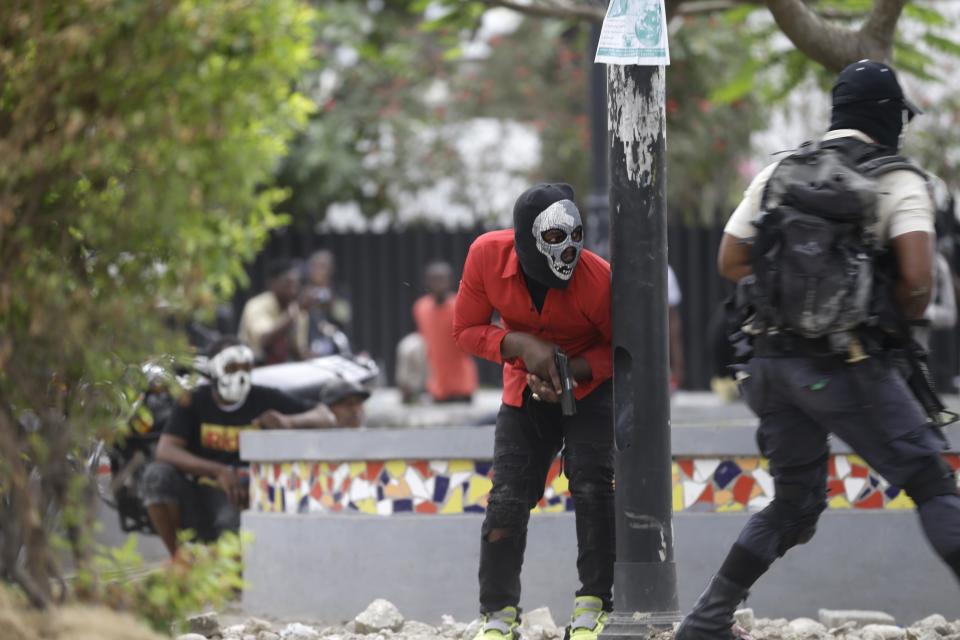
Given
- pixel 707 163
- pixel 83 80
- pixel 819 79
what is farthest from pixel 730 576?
pixel 707 163

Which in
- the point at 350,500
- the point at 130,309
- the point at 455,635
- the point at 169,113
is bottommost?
the point at 455,635

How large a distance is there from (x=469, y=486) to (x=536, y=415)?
49.1 inches

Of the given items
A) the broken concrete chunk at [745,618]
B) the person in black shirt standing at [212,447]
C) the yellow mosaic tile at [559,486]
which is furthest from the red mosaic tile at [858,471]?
the person in black shirt standing at [212,447]

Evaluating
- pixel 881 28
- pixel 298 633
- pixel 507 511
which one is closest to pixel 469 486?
pixel 298 633

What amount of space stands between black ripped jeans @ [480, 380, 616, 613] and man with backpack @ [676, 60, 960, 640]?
609 mm

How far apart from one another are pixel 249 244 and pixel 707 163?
19.0 meters

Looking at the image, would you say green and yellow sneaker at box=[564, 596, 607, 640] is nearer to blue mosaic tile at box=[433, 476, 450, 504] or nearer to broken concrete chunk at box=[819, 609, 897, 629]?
broken concrete chunk at box=[819, 609, 897, 629]

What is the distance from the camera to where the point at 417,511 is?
21.9 ft

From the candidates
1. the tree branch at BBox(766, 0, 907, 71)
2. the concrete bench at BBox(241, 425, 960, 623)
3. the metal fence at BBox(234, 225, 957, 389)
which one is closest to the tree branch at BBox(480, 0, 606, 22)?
the tree branch at BBox(766, 0, 907, 71)

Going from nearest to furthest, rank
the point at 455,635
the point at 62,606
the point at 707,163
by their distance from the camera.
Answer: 1. the point at 62,606
2. the point at 455,635
3. the point at 707,163

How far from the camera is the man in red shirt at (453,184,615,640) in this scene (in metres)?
5.32

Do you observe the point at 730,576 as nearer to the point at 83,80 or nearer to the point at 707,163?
the point at 83,80

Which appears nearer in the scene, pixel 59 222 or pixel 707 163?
pixel 59 222

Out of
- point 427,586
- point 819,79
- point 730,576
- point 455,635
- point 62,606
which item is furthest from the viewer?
point 819,79
